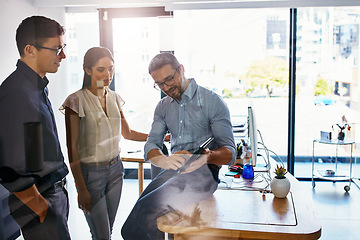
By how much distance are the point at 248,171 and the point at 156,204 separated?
0.62 meters

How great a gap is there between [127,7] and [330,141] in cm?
219

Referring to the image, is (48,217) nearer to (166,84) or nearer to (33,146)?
(33,146)

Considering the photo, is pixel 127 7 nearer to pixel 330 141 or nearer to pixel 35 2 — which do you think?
pixel 35 2

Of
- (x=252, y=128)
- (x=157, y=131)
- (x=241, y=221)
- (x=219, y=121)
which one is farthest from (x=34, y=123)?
(x=252, y=128)

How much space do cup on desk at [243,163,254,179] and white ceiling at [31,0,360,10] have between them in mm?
652

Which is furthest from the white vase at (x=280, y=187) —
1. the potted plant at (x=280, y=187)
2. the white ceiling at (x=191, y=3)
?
the white ceiling at (x=191, y=3)

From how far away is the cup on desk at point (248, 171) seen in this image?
145 centimetres

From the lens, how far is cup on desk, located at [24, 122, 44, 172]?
0.64 metres

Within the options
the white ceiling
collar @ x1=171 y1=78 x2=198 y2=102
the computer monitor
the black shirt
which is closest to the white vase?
the computer monitor

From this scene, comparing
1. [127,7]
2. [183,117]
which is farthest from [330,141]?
[127,7]

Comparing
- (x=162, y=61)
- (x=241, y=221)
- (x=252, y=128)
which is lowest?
(x=241, y=221)

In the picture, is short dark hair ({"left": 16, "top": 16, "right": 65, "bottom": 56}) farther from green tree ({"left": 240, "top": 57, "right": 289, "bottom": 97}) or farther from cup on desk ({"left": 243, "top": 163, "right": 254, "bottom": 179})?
cup on desk ({"left": 243, "top": 163, "right": 254, "bottom": 179})

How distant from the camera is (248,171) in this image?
4.79 ft

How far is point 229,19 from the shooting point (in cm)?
132
